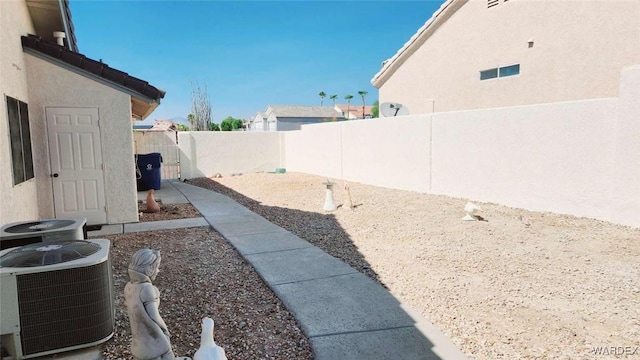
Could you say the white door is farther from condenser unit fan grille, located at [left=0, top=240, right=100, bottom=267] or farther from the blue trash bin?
the blue trash bin

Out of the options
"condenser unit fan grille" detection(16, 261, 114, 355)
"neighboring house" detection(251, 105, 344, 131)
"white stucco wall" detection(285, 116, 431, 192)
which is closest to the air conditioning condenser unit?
"condenser unit fan grille" detection(16, 261, 114, 355)

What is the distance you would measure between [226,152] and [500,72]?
1262cm

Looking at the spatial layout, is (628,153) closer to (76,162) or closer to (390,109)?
(390,109)

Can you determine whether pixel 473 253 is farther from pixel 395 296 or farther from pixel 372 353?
pixel 372 353

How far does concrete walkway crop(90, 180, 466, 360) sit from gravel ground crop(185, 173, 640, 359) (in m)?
0.29

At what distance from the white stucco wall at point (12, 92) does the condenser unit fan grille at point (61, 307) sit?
257 centimetres

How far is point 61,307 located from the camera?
324 cm

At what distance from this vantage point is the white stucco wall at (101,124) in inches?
295

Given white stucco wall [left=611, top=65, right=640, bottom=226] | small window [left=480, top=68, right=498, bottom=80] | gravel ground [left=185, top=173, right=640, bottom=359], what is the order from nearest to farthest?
gravel ground [left=185, top=173, right=640, bottom=359] < white stucco wall [left=611, top=65, right=640, bottom=226] < small window [left=480, top=68, right=498, bottom=80]

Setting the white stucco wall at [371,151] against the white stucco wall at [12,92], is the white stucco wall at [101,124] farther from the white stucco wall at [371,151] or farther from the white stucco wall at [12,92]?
the white stucco wall at [371,151]

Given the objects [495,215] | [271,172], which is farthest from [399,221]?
[271,172]

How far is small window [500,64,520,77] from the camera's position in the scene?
Result: 1356 cm

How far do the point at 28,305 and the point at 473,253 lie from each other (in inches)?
224

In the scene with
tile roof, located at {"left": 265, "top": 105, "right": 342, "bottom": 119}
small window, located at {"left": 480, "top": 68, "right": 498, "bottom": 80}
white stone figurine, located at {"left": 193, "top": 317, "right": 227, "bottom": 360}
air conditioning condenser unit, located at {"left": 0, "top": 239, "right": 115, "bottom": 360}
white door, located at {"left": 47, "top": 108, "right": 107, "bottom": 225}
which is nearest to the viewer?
white stone figurine, located at {"left": 193, "top": 317, "right": 227, "bottom": 360}
